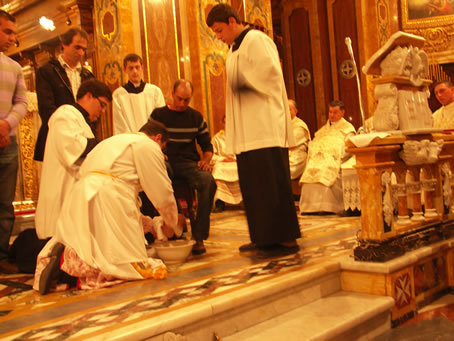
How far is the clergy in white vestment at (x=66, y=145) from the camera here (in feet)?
12.0

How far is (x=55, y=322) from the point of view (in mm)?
2416

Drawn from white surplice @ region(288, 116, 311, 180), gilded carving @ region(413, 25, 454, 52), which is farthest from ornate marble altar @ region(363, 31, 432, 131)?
gilded carving @ region(413, 25, 454, 52)

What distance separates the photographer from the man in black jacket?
4203mm

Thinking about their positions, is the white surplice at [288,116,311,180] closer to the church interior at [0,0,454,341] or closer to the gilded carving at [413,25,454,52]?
the church interior at [0,0,454,341]

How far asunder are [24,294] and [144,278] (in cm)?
73

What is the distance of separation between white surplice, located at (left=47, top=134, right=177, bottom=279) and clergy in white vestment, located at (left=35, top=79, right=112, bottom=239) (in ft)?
0.99

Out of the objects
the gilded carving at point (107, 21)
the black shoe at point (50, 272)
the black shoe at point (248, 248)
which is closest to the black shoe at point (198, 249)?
the black shoe at point (248, 248)

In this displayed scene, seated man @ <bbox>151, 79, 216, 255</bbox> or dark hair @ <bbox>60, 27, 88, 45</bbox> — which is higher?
dark hair @ <bbox>60, 27, 88, 45</bbox>

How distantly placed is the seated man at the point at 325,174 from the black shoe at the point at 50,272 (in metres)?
3.78

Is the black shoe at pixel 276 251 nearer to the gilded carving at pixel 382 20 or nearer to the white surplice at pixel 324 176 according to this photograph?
the white surplice at pixel 324 176

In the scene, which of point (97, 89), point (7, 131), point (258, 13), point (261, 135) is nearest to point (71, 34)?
point (97, 89)

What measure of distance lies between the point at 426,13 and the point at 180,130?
8.17 metres

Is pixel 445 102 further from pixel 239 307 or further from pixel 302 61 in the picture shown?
pixel 302 61

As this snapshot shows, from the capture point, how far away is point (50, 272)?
10.1ft
